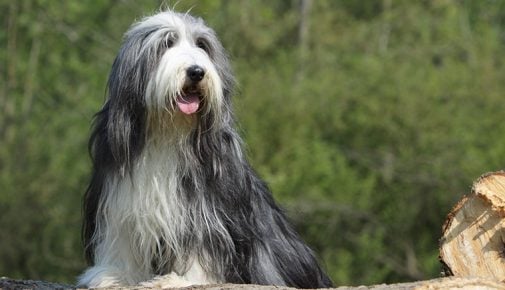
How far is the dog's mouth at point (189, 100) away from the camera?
22.7 ft

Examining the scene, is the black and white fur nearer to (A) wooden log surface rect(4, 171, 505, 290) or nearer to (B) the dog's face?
(B) the dog's face

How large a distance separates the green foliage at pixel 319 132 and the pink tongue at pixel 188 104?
1249cm

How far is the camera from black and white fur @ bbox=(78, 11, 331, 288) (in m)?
6.98

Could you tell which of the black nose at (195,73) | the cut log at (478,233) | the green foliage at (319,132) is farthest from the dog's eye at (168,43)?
the green foliage at (319,132)

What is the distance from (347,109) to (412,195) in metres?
1.89

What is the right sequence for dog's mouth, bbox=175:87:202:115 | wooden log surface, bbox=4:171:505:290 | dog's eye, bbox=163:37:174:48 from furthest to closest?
dog's eye, bbox=163:37:174:48 < dog's mouth, bbox=175:87:202:115 < wooden log surface, bbox=4:171:505:290

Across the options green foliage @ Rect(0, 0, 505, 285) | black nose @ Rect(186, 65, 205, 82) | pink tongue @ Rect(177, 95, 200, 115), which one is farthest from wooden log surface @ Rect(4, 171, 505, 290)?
green foliage @ Rect(0, 0, 505, 285)

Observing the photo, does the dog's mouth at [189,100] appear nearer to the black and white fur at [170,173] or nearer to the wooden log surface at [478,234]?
the black and white fur at [170,173]

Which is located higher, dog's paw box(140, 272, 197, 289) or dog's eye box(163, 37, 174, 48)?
dog's eye box(163, 37, 174, 48)

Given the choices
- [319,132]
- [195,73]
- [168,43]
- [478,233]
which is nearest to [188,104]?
[195,73]

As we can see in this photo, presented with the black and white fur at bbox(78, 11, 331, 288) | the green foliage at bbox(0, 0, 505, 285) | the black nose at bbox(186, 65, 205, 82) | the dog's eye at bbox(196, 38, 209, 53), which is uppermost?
the green foliage at bbox(0, 0, 505, 285)

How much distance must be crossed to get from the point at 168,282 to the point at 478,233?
64.1 inches

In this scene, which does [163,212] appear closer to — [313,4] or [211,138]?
[211,138]

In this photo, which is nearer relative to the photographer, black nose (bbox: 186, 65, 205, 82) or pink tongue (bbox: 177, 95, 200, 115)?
black nose (bbox: 186, 65, 205, 82)
